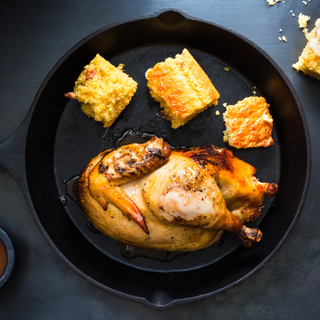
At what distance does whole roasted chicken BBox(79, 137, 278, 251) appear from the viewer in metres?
Answer: 2.00

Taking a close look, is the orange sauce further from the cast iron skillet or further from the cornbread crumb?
the cornbread crumb

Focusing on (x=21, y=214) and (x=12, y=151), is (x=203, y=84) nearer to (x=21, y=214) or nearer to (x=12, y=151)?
(x=12, y=151)

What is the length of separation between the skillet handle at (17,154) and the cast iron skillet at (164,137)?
0.13 meters

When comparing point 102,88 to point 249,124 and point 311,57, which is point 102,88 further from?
point 311,57

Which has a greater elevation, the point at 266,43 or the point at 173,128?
the point at 266,43

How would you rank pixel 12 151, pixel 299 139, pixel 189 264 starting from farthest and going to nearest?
1. pixel 189 264
2. pixel 299 139
3. pixel 12 151

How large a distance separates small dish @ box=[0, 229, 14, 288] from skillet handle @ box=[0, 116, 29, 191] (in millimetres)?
540

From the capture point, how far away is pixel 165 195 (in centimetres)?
199

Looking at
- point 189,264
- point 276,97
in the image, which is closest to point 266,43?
point 276,97

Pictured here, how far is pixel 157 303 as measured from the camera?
2.37 meters

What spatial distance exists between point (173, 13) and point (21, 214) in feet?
7.61

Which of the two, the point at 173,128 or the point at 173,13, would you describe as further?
the point at 173,128

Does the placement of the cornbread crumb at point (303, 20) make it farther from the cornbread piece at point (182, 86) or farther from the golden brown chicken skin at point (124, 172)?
the golden brown chicken skin at point (124, 172)

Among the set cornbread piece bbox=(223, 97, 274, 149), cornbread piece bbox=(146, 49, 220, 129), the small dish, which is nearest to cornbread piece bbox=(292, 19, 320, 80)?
cornbread piece bbox=(223, 97, 274, 149)
